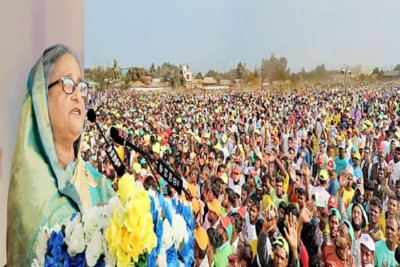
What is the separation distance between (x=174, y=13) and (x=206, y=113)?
3.27 feet

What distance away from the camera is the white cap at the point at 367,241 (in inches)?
121

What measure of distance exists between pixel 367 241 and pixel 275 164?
5.53 ft

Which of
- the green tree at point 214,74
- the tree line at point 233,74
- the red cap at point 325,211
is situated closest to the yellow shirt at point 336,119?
the tree line at point 233,74

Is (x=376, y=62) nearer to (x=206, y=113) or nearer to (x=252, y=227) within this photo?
(x=206, y=113)

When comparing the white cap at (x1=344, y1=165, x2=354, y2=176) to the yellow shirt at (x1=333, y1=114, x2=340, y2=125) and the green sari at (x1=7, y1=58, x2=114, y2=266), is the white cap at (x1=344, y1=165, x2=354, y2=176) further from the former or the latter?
the green sari at (x1=7, y1=58, x2=114, y2=266)

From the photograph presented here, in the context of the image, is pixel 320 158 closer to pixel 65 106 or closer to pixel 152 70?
pixel 152 70

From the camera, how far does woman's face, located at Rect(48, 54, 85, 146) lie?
214 centimetres

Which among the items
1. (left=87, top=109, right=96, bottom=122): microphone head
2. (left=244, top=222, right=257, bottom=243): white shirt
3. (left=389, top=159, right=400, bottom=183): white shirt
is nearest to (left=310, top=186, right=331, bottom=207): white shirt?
(left=389, top=159, right=400, bottom=183): white shirt

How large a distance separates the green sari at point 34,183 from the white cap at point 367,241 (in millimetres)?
1652

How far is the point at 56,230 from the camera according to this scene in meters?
1.47

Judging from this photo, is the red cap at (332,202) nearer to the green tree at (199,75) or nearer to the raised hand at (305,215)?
the raised hand at (305,215)

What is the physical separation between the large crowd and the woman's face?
53 cm

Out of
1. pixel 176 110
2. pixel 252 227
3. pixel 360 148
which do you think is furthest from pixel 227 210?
pixel 360 148

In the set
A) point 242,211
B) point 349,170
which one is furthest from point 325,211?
point 349,170
